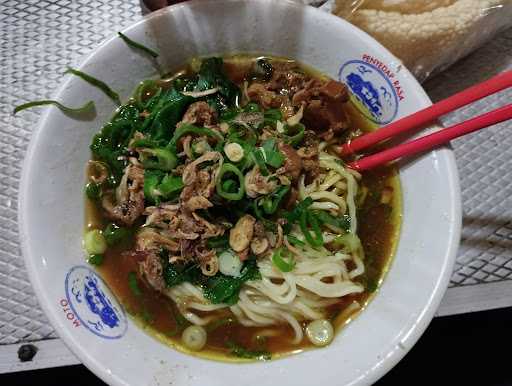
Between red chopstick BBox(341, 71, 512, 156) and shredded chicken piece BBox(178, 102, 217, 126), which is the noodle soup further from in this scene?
red chopstick BBox(341, 71, 512, 156)

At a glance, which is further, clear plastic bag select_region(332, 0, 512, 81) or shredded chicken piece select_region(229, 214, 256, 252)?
clear plastic bag select_region(332, 0, 512, 81)

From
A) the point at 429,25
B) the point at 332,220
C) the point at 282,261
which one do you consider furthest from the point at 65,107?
the point at 429,25

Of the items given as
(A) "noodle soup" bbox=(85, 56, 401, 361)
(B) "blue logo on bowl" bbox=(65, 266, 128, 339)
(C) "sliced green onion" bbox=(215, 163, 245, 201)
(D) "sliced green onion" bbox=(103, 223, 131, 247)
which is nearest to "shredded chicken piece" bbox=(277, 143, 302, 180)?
(A) "noodle soup" bbox=(85, 56, 401, 361)

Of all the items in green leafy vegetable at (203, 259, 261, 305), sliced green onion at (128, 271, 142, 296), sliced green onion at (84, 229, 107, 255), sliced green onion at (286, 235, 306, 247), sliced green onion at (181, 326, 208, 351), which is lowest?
sliced green onion at (181, 326, 208, 351)

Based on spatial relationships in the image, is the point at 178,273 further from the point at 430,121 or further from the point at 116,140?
the point at 430,121

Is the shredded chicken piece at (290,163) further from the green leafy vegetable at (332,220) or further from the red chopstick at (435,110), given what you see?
the red chopstick at (435,110)

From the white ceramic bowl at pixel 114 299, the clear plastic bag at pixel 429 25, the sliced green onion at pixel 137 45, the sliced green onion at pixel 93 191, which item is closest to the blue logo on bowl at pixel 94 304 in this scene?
the white ceramic bowl at pixel 114 299
